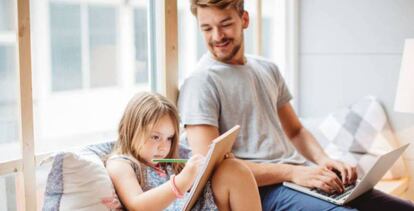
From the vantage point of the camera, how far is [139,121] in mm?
1610

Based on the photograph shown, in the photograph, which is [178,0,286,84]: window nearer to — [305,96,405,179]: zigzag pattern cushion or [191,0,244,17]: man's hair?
[191,0,244,17]: man's hair

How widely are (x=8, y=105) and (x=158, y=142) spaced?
20.9 inches

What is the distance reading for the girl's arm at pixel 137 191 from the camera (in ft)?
4.67

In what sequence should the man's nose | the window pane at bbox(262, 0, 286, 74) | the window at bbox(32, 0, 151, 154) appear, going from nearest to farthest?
the window at bbox(32, 0, 151, 154)
the man's nose
the window pane at bbox(262, 0, 286, 74)

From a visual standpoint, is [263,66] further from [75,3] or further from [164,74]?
[75,3]

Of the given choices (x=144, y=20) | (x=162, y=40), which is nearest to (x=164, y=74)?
(x=162, y=40)

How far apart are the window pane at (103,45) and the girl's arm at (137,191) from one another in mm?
652

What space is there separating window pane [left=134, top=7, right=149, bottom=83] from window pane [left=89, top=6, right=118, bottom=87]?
0.31ft

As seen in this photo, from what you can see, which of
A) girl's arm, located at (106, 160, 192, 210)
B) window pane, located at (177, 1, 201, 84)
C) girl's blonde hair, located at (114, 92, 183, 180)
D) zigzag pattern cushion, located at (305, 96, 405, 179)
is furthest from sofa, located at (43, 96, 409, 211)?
window pane, located at (177, 1, 201, 84)

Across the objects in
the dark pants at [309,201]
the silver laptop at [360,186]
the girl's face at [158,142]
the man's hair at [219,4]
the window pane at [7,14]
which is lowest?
the dark pants at [309,201]

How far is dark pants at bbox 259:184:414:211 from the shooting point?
66.7 inches

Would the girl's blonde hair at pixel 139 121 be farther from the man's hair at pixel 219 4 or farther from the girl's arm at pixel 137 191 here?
the man's hair at pixel 219 4

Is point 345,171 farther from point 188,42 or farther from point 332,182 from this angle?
point 188,42

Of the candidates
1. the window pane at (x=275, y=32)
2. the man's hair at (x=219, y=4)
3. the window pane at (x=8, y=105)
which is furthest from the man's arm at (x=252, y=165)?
the window pane at (x=275, y=32)
